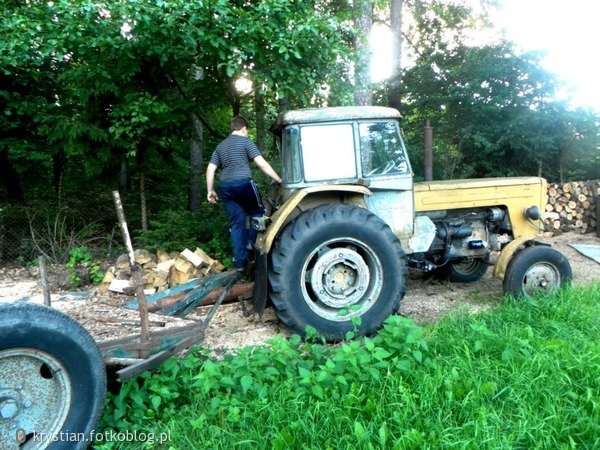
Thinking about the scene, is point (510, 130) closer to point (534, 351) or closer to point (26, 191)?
point (534, 351)

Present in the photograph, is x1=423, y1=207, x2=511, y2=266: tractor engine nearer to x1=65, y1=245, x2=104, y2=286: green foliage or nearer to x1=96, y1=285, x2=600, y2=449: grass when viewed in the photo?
x1=96, y1=285, x2=600, y2=449: grass

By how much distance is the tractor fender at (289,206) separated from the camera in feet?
11.1

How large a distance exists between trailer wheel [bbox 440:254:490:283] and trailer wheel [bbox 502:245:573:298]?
2.97 ft

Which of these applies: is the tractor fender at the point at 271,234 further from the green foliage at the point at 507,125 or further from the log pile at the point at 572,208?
the green foliage at the point at 507,125

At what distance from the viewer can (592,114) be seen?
8852mm

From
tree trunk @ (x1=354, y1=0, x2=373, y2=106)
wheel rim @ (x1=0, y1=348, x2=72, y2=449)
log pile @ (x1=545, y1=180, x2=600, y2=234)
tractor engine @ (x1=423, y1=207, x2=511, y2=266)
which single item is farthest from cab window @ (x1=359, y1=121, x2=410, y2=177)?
log pile @ (x1=545, y1=180, x2=600, y2=234)

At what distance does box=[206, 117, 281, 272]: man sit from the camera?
12.8 feet

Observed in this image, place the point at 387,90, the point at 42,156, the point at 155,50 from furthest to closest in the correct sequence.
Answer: the point at 387,90, the point at 42,156, the point at 155,50

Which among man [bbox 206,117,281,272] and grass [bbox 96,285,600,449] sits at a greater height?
man [bbox 206,117,281,272]

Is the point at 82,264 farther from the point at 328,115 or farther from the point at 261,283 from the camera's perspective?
the point at 328,115

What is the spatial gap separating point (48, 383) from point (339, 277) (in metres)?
2.16

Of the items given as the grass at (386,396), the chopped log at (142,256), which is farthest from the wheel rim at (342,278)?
the chopped log at (142,256)

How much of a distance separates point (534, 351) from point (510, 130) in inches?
289

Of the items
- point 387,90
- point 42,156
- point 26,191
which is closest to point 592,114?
point 387,90
